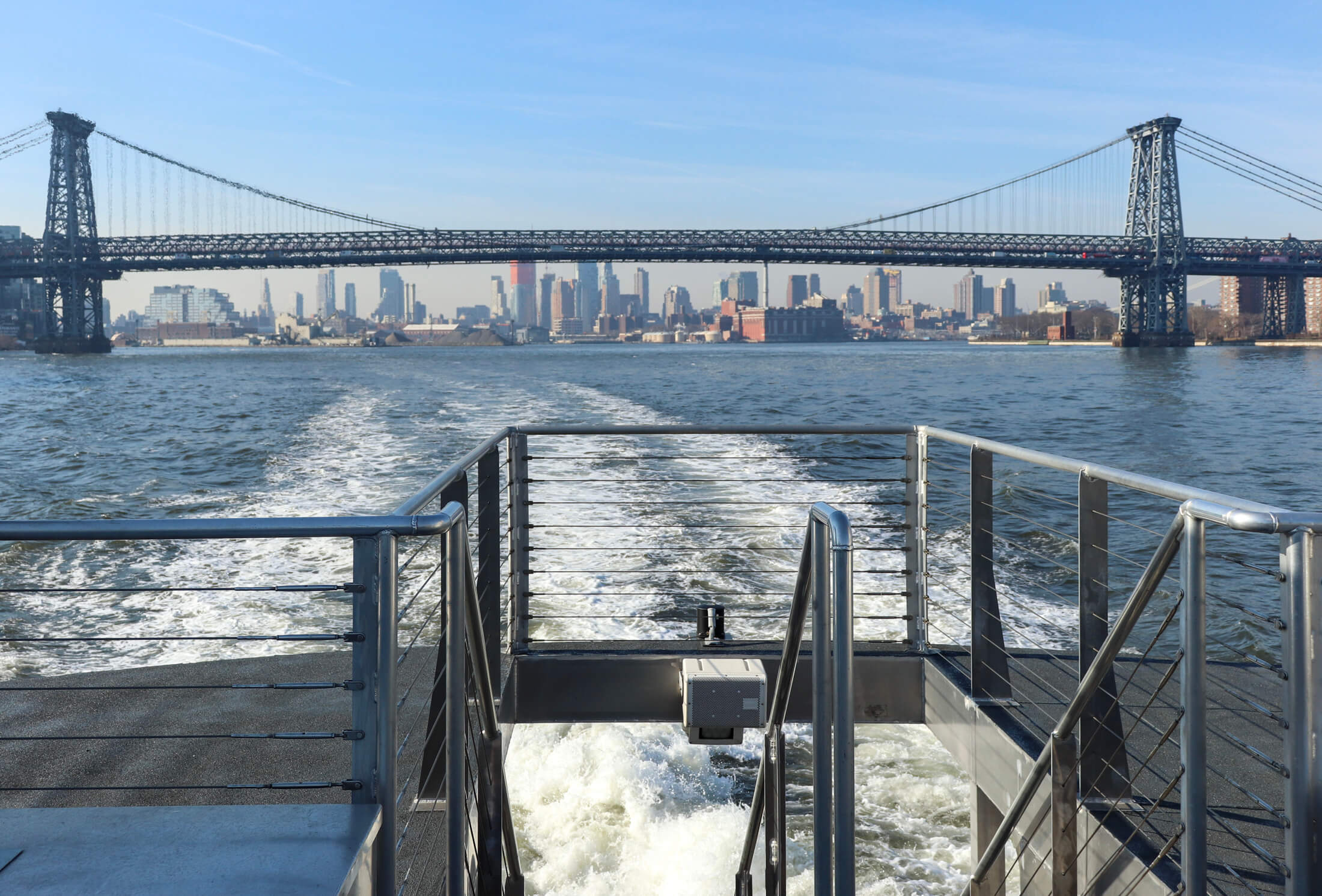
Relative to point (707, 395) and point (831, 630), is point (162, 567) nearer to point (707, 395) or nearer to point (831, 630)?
point (831, 630)

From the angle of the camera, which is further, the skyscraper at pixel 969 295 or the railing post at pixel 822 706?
the skyscraper at pixel 969 295

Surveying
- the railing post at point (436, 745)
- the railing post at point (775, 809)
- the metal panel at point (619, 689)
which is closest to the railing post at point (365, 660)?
the railing post at point (436, 745)

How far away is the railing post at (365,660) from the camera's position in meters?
1.30

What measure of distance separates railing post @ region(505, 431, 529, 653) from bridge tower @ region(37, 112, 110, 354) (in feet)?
174

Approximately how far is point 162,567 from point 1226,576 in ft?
22.5

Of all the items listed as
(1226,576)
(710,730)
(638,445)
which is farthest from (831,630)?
(638,445)

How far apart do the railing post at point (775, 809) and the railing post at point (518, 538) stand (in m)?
1.11

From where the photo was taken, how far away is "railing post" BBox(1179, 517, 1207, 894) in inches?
52.2

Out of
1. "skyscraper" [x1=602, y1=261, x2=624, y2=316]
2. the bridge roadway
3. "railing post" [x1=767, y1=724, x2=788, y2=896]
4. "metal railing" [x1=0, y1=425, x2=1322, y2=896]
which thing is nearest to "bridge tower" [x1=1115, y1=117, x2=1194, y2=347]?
the bridge roadway

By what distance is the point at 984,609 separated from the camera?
269 centimetres

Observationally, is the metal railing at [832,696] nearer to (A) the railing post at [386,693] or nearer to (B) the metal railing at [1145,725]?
(B) the metal railing at [1145,725]

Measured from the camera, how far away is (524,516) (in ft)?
10.4

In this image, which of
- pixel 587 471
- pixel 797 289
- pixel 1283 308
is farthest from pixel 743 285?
pixel 587 471

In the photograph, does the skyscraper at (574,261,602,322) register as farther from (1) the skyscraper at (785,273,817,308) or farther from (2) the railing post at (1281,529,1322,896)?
(2) the railing post at (1281,529,1322,896)
